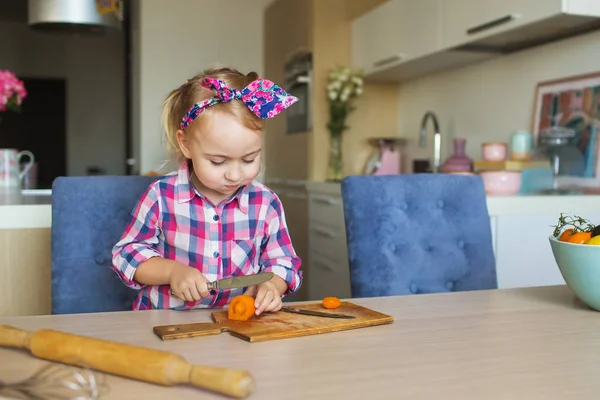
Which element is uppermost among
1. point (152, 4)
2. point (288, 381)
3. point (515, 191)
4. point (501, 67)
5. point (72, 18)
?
point (152, 4)

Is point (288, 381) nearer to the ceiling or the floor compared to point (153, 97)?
nearer to the floor

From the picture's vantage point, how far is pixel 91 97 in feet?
25.9

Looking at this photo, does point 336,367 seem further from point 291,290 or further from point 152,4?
point 152,4

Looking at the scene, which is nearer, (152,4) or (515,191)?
(515,191)

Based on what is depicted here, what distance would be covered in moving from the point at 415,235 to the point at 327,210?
1791 millimetres

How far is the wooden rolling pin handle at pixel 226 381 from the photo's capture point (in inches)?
23.6

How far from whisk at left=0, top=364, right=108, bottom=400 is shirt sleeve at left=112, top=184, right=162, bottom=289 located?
499mm

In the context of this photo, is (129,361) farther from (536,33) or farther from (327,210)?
(327,210)

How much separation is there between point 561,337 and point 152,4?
4.57 metres

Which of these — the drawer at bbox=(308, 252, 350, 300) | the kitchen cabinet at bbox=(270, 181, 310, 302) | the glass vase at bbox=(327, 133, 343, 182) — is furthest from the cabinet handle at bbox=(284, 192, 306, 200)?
the drawer at bbox=(308, 252, 350, 300)

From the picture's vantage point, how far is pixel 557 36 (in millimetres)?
2629

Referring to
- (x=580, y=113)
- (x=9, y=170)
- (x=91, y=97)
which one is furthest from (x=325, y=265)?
(x=91, y=97)

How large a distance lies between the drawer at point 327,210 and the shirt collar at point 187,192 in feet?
5.54

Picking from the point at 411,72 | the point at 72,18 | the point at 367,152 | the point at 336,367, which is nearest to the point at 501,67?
the point at 411,72
